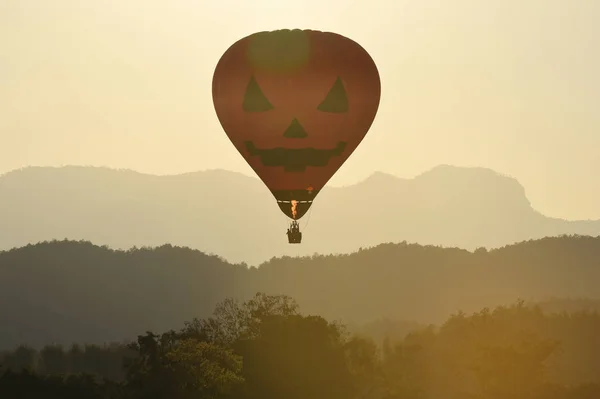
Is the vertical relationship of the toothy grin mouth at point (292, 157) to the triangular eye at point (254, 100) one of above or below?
below

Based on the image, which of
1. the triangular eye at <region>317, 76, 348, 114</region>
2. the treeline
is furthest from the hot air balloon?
the treeline

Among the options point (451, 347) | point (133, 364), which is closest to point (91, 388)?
point (133, 364)

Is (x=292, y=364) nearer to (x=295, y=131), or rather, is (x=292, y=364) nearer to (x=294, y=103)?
(x=295, y=131)

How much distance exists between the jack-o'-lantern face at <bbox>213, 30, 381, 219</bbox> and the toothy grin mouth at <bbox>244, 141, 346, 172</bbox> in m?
0.04

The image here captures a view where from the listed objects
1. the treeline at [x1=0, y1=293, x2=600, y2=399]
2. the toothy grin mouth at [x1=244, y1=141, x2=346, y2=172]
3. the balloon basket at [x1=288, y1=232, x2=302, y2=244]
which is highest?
the toothy grin mouth at [x1=244, y1=141, x2=346, y2=172]

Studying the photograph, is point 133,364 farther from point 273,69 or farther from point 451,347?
point 451,347

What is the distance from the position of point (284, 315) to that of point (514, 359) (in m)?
38.7

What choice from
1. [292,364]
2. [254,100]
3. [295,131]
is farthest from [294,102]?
[292,364]

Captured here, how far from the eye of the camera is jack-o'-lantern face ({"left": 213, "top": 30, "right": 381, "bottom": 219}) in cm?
4878

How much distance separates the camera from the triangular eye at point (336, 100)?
49125 mm

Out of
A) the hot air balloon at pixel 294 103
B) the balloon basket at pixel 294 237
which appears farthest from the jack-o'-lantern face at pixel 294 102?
the balloon basket at pixel 294 237

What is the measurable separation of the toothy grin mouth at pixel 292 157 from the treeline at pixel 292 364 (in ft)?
115

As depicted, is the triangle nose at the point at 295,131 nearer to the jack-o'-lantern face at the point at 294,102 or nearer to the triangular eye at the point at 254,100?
the jack-o'-lantern face at the point at 294,102

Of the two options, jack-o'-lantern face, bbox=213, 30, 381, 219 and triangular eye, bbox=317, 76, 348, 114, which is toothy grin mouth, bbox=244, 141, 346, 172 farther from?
triangular eye, bbox=317, 76, 348, 114
